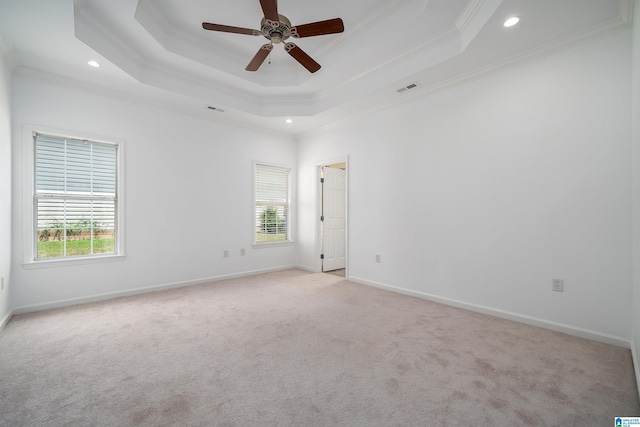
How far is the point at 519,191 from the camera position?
3074 millimetres

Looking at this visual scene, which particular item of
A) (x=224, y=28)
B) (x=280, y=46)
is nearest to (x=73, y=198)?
(x=224, y=28)

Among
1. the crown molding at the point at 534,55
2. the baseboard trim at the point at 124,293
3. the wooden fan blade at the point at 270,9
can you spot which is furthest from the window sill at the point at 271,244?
the wooden fan blade at the point at 270,9

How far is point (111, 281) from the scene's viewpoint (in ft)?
12.7

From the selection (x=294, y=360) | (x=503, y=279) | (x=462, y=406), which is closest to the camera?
(x=462, y=406)

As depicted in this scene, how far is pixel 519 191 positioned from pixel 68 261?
5.45m

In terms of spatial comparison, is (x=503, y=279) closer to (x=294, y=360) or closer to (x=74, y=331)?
(x=294, y=360)

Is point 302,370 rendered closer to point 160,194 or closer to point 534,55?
point 160,194

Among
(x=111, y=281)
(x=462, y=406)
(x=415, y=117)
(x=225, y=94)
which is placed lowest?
(x=462, y=406)

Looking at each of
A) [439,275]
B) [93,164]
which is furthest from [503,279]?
[93,164]

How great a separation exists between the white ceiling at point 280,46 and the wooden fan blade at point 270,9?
0.60m

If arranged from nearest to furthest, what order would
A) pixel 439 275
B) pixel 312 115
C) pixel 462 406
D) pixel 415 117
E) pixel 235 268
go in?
pixel 462 406 → pixel 439 275 → pixel 415 117 → pixel 312 115 → pixel 235 268

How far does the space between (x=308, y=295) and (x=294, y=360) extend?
179cm

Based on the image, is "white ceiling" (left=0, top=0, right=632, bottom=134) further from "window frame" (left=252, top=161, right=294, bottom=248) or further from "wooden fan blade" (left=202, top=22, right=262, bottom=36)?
"window frame" (left=252, top=161, right=294, bottom=248)

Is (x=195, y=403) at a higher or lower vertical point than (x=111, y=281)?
lower
